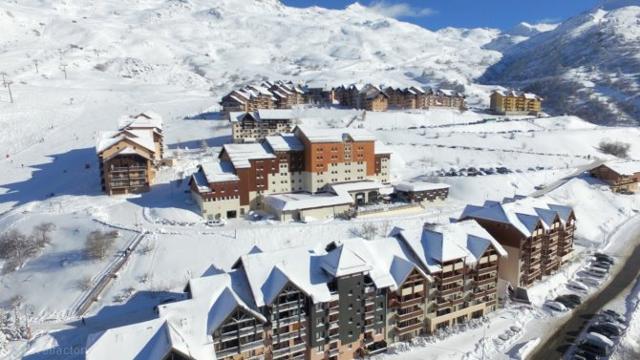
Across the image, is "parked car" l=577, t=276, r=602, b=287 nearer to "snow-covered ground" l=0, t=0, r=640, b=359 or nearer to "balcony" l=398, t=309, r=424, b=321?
"snow-covered ground" l=0, t=0, r=640, b=359

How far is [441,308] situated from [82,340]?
32.2 meters

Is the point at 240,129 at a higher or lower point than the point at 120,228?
higher

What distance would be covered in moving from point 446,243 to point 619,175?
61.7 meters

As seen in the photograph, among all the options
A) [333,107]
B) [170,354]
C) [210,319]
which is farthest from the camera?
[333,107]

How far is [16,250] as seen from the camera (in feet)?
176

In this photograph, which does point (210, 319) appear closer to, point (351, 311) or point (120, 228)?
point (351, 311)

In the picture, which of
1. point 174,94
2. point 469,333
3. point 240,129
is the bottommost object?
point 469,333

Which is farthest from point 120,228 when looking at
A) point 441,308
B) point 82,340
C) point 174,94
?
point 174,94

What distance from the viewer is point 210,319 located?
103 ft

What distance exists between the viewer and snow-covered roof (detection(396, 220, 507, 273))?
4069 centimetres

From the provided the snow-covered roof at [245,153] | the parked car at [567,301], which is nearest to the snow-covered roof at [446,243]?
the parked car at [567,301]

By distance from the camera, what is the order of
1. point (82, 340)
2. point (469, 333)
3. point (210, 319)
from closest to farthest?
point (210, 319), point (82, 340), point (469, 333)

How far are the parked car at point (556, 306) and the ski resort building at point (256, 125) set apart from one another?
6641cm

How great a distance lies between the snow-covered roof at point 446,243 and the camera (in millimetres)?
40688
